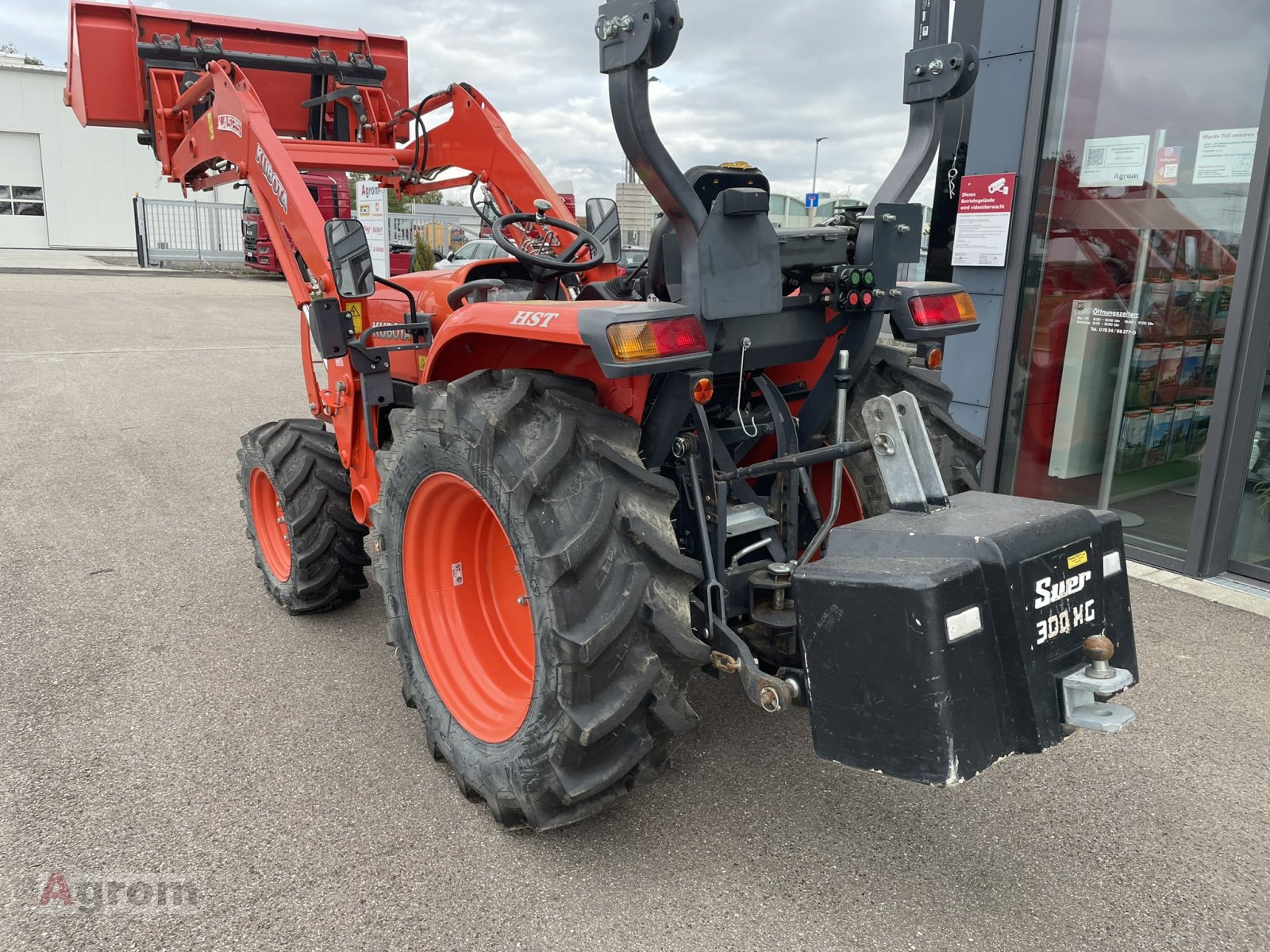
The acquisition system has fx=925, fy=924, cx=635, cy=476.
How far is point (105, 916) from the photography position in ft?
6.93

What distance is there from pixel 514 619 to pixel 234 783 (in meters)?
0.92

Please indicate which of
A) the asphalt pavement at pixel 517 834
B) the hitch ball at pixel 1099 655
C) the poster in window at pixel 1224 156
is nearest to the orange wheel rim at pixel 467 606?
the asphalt pavement at pixel 517 834

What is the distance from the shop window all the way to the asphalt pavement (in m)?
27.2

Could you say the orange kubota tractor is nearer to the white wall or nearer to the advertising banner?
the advertising banner

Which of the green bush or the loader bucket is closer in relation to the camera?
the loader bucket

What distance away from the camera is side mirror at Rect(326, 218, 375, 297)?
3.08 meters

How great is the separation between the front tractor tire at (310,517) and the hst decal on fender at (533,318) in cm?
171

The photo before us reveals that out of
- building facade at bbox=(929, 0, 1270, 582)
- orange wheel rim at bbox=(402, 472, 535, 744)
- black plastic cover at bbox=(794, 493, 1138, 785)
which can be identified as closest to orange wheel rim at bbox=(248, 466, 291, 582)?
orange wheel rim at bbox=(402, 472, 535, 744)

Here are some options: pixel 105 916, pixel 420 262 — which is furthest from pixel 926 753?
pixel 420 262

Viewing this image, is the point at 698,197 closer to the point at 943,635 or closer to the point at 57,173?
the point at 943,635

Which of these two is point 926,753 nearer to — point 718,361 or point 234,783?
point 718,361

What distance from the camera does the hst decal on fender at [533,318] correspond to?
7.20 ft

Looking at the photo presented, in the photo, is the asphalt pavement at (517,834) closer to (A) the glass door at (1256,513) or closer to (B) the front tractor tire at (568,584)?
(B) the front tractor tire at (568,584)

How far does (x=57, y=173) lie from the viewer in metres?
26.0
